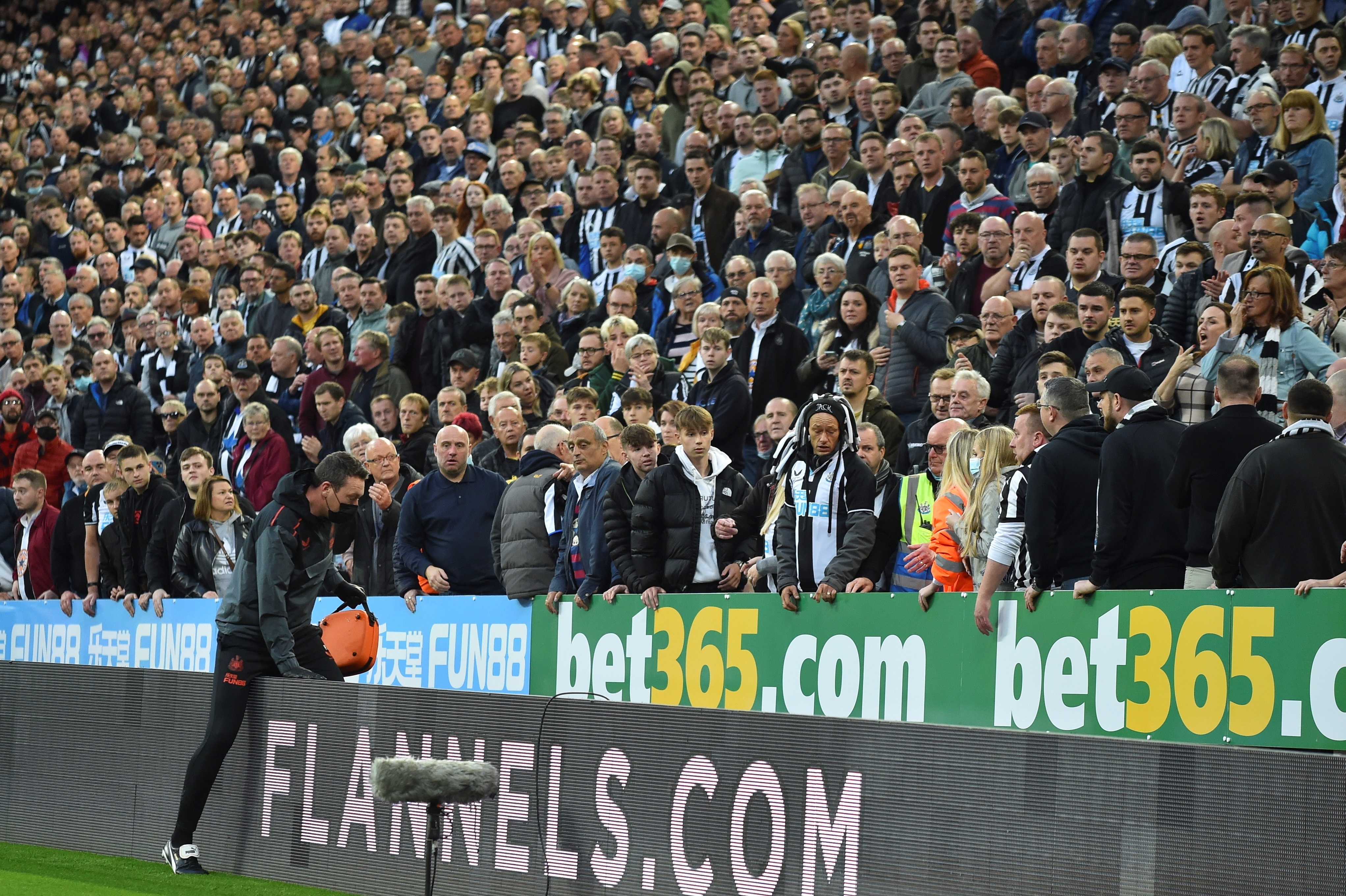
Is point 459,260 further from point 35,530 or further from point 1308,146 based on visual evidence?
point 1308,146

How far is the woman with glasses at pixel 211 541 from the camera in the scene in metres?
13.2

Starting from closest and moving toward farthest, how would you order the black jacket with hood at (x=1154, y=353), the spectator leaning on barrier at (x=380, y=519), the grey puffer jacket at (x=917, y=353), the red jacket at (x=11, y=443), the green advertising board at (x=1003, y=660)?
the green advertising board at (x=1003, y=660), the black jacket with hood at (x=1154, y=353), the grey puffer jacket at (x=917, y=353), the spectator leaning on barrier at (x=380, y=519), the red jacket at (x=11, y=443)

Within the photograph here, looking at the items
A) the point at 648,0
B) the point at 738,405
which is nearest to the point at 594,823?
the point at 738,405

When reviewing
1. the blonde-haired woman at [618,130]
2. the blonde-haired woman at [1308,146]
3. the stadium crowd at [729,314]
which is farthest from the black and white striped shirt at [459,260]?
the blonde-haired woman at [1308,146]

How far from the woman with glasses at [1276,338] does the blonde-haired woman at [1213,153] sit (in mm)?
3221

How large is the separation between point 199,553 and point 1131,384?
8.32m

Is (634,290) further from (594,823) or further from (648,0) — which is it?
(594,823)

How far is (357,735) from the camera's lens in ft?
27.4

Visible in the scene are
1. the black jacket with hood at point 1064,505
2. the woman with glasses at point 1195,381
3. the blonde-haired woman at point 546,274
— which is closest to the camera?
the black jacket with hood at point 1064,505

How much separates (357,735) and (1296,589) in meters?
4.59

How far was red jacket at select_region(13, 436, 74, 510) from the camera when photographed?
59.6 ft

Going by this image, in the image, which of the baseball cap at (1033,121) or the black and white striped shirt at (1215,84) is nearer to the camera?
the black and white striped shirt at (1215,84)

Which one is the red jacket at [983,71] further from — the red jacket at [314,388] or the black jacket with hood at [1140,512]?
the black jacket with hood at [1140,512]

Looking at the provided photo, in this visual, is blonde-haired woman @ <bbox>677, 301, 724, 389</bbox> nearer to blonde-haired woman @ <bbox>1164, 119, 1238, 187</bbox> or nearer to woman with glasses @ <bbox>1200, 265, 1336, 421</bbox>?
blonde-haired woman @ <bbox>1164, 119, 1238, 187</bbox>
